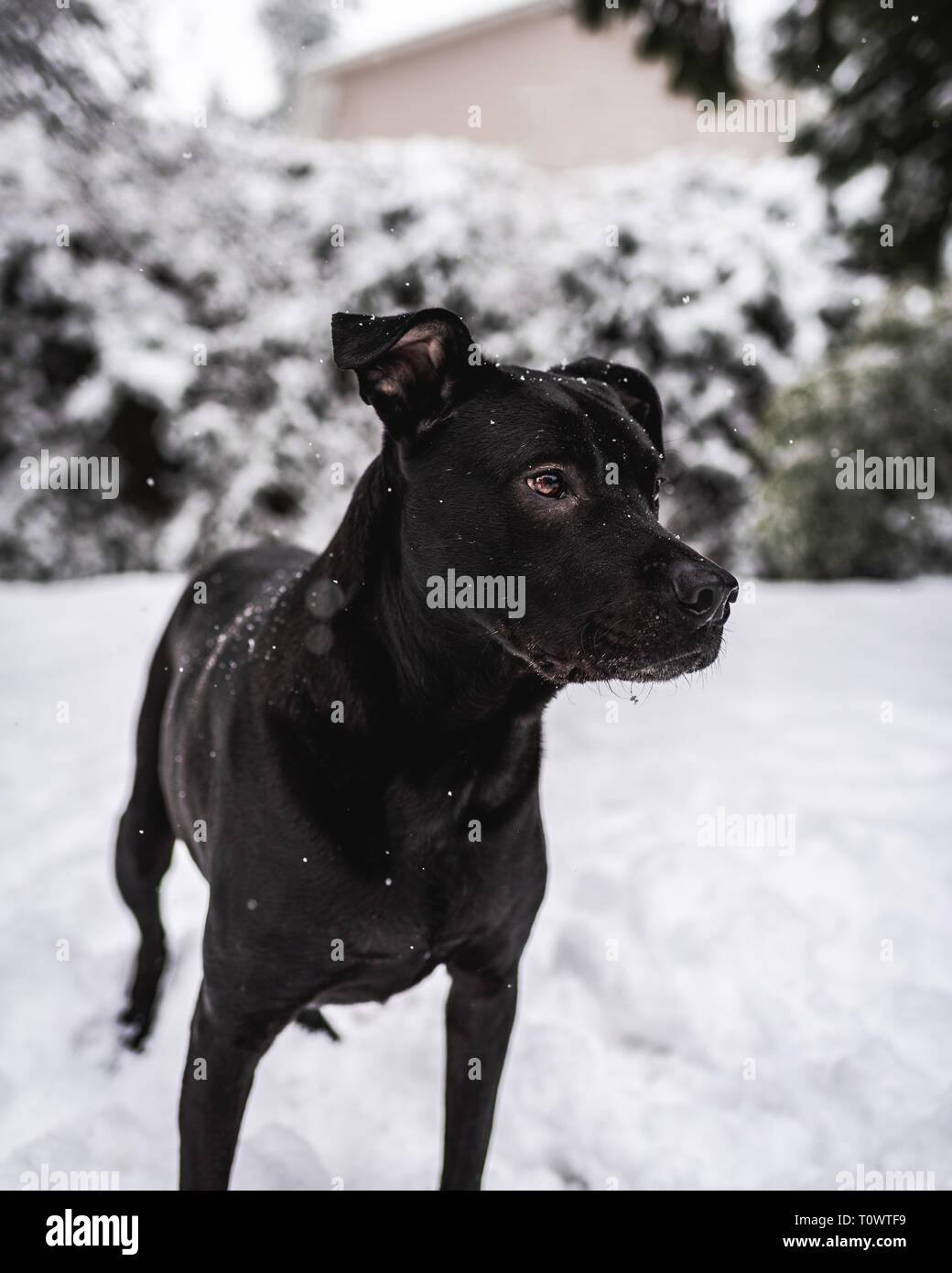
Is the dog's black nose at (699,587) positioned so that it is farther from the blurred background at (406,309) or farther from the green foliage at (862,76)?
the blurred background at (406,309)

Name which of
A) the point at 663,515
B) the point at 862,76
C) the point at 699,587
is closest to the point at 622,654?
the point at 699,587

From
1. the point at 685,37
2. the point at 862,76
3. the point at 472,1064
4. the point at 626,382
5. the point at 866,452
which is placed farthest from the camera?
the point at 866,452

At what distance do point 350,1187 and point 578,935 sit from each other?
1.14 m

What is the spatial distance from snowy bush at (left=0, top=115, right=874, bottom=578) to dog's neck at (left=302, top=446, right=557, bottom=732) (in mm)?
6871

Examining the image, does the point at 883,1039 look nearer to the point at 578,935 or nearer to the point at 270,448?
the point at 578,935

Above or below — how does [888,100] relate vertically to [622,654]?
above

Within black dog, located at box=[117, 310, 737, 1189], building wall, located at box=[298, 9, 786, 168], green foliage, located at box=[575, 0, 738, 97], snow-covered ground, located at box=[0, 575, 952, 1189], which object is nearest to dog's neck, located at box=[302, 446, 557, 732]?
black dog, located at box=[117, 310, 737, 1189]

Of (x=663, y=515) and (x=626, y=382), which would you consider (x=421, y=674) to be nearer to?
(x=626, y=382)

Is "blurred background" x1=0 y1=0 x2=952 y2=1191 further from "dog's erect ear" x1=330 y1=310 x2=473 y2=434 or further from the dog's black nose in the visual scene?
"dog's erect ear" x1=330 y1=310 x2=473 y2=434

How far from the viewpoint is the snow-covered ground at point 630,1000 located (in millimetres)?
2410

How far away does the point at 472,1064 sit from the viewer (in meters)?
2.08

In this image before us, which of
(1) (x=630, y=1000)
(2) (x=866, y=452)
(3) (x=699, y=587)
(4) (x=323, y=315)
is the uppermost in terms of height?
(4) (x=323, y=315)

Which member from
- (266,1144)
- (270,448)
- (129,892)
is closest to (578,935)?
(266,1144)

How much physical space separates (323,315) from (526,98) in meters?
7.66
